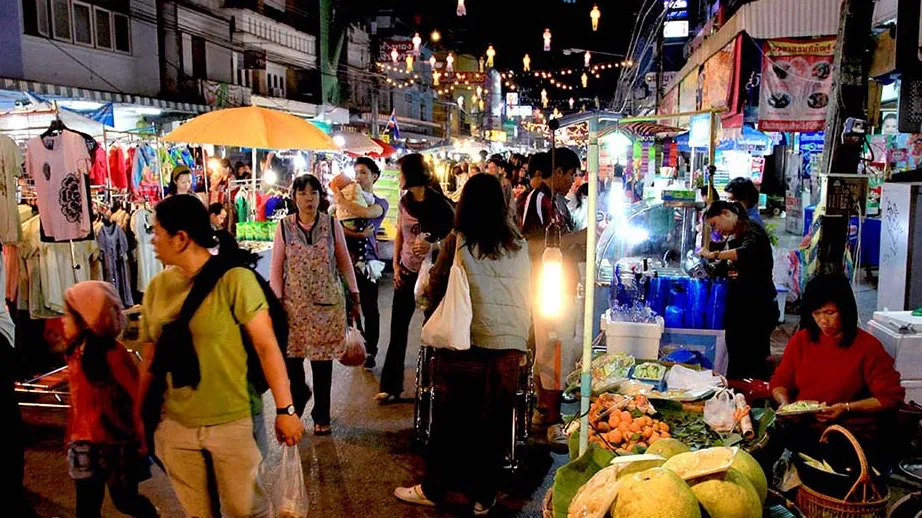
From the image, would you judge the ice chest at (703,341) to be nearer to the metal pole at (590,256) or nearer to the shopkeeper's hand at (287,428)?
the metal pole at (590,256)

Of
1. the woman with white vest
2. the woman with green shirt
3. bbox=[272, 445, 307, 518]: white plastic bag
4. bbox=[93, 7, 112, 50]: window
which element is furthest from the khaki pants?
bbox=[93, 7, 112, 50]: window

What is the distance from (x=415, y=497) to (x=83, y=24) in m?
17.6

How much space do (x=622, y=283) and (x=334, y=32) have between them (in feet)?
99.2

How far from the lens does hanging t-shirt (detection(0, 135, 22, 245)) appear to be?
693 centimetres

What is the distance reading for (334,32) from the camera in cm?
3397

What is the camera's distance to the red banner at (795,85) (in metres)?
9.98

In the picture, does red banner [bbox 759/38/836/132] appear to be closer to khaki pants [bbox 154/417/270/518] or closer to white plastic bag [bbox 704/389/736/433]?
white plastic bag [bbox 704/389/736/433]

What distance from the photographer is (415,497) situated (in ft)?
15.6

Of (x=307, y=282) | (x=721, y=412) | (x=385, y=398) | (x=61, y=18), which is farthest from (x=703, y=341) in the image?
(x=61, y=18)

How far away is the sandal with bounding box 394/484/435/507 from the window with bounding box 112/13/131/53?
18373mm

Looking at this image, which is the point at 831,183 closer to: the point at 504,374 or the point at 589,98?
the point at 504,374

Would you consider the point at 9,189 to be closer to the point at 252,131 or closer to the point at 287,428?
the point at 252,131

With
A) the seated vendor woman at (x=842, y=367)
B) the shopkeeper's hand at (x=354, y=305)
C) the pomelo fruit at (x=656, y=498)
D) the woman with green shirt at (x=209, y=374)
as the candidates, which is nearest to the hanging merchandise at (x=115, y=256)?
the shopkeeper's hand at (x=354, y=305)

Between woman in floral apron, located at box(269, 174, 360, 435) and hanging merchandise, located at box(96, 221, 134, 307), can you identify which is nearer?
woman in floral apron, located at box(269, 174, 360, 435)
